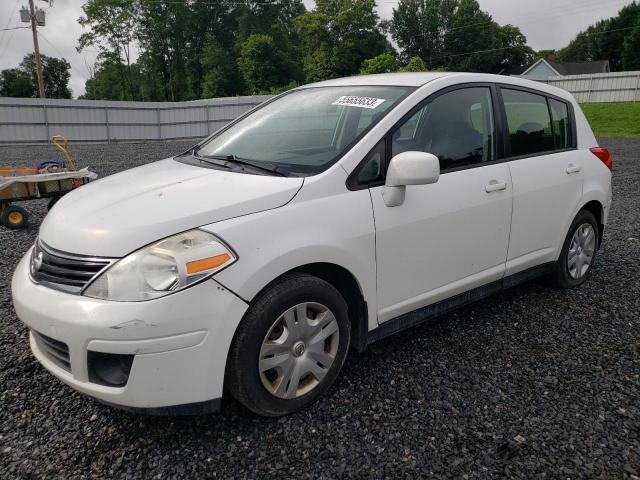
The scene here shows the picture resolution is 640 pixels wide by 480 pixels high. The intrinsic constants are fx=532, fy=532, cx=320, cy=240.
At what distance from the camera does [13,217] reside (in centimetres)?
682

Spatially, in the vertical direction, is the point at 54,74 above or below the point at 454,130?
above

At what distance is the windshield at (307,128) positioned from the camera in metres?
2.95

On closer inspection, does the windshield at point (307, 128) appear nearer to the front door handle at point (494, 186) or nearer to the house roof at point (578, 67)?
the front door handle at point (494, 186)

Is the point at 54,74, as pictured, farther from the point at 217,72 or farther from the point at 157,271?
the point at 157,271

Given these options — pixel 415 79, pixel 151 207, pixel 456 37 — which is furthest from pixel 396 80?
pixel 456 37

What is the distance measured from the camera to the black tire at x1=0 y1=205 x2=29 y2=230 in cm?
673

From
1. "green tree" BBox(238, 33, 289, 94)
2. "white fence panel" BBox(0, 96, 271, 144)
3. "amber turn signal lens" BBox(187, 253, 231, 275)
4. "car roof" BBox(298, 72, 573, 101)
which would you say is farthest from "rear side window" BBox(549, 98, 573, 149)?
"green tree" BBox(238, 33, 289, 94)

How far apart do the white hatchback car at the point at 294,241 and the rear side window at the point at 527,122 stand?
2 centimetres

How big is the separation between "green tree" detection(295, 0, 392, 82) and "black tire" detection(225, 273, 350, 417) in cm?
5659

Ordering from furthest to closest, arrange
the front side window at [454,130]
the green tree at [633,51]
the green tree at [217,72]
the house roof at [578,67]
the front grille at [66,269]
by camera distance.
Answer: the house roof at [578,67], the green tree at [633,51], the green tree at [217,72], the front side window at [454,130], the front grille at [66,269]

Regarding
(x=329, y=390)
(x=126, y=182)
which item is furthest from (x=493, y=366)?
(x=126, y=182)

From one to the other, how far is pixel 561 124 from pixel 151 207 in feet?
10.8

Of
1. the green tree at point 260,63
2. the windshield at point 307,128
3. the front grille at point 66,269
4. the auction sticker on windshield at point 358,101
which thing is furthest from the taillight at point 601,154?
the green tree at point 260,63

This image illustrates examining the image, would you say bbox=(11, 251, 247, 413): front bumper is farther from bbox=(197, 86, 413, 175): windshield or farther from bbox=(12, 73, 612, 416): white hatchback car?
bbox=(197, 86, 413, 175): windshield
